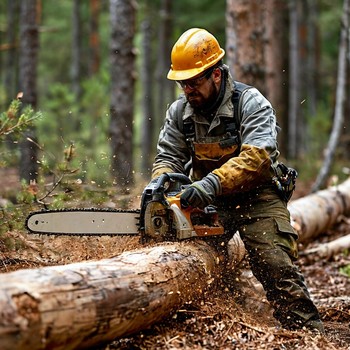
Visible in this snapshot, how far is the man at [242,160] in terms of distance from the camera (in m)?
4.56

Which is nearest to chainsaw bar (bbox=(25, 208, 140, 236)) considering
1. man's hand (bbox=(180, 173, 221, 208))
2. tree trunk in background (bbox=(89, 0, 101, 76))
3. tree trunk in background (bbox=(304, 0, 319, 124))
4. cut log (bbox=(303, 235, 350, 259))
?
man's hand (bbox=(180, 173, 221, 208))

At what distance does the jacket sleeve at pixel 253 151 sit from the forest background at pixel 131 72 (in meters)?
0.84

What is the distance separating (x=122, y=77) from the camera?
34.3 ft

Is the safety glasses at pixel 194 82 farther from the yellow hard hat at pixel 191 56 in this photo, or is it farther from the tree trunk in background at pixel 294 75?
the tree trunk in background at pixel 294 75

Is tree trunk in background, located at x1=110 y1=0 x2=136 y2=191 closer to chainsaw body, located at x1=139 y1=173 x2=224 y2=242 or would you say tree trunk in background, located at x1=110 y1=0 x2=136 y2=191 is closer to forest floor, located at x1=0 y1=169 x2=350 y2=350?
forest floor, located at x1=0 y1=169 x2=350 y2=350

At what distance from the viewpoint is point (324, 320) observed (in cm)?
525

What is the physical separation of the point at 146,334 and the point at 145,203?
984mm

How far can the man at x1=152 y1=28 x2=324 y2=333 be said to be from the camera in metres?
4.56

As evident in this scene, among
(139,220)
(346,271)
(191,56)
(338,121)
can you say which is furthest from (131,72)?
(139,220)

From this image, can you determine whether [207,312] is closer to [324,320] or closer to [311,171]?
[324,320]

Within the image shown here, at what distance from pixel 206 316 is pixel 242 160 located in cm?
117

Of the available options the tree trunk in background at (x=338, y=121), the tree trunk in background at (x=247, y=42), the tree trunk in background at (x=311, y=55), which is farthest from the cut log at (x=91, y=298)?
the tree trunk in background at (x=311, y=55)

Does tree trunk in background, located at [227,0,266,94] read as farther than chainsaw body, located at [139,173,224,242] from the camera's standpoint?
Yes

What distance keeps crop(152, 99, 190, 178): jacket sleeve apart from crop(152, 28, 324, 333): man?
0.01 metres
